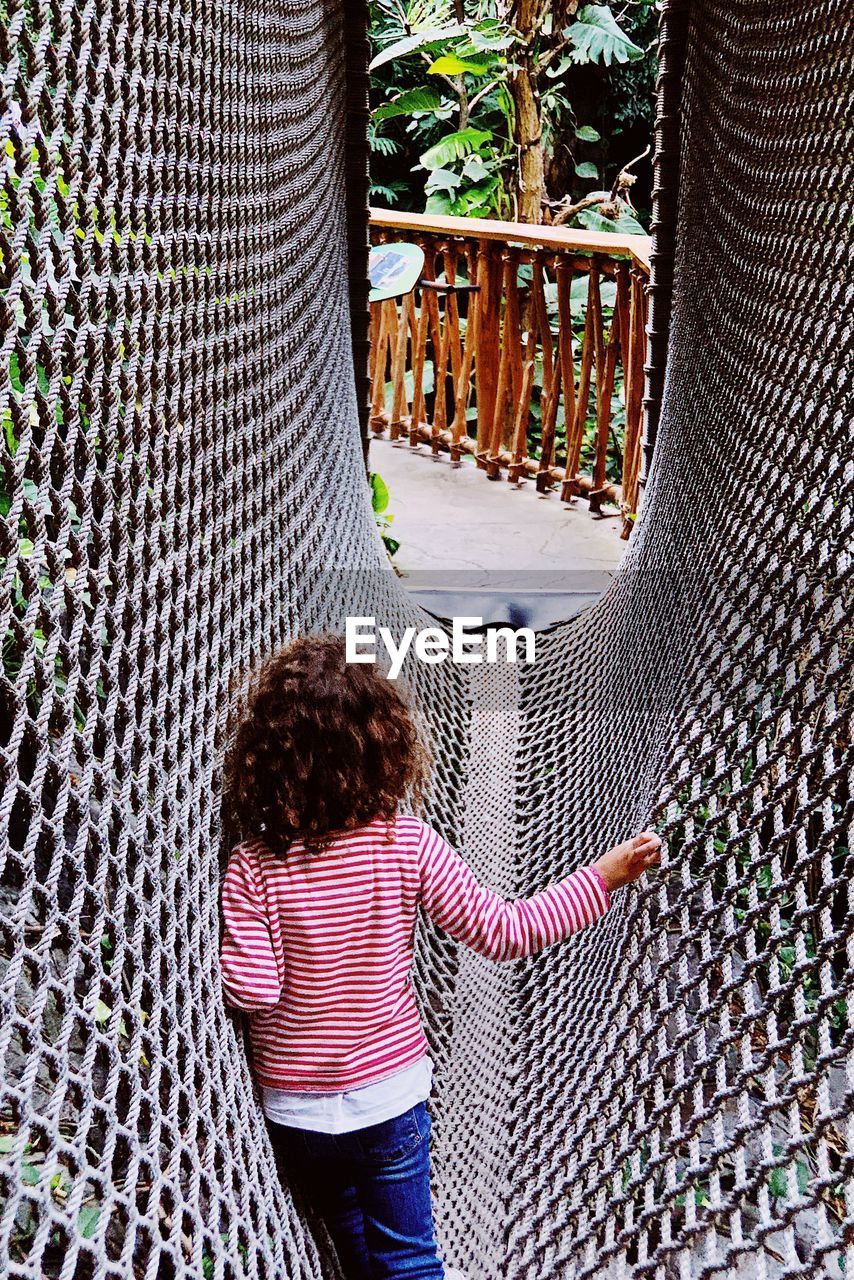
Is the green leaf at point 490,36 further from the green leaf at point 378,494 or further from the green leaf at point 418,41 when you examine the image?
the green leaf at point 378,494

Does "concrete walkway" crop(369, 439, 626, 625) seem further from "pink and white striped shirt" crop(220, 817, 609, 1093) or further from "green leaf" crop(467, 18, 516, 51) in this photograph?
"pink and white striped shirt" crop(220, 817, 609, 1093)

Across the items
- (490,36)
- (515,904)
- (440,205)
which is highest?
(490,36)

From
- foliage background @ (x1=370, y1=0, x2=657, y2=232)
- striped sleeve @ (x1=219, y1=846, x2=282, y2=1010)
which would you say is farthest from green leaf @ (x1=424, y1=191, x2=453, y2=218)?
striped sleeve @ (x1=219, y1=846, x2=282, y2=1010)

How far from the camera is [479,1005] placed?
4.90ft

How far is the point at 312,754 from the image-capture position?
1022mm

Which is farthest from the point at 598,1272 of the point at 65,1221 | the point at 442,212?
the point at 442,212

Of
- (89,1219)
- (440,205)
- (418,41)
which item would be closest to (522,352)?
(418,41)

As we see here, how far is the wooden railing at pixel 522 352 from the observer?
4184 mm

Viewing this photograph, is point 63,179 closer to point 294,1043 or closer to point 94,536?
point 94,536

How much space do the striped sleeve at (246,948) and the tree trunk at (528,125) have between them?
19.1 ft

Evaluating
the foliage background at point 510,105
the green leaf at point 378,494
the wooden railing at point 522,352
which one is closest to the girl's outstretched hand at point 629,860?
the green leaf at point 378,494

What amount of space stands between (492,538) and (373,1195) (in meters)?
3.16

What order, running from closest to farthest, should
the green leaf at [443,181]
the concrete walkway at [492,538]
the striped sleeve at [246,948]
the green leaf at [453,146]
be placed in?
1. the striped sleeve at [246,948]
2. the concrete walkway at [492,538]
3. the green leaf at [453,146]
4. the green leaf at [443,181]

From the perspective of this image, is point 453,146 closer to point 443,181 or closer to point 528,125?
point 443,181
